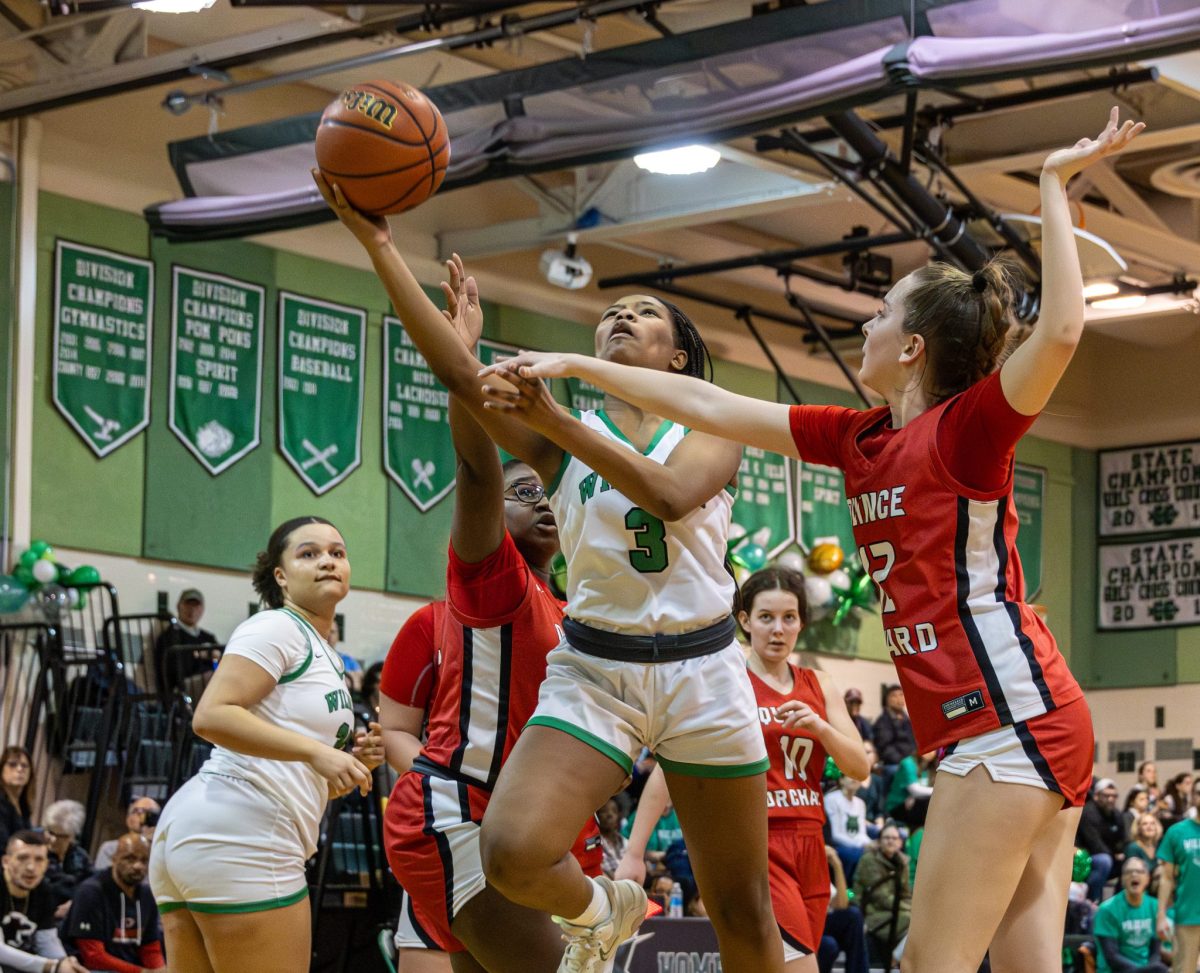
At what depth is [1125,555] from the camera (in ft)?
79.2

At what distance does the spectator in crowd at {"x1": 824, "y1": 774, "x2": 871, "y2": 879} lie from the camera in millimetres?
14555

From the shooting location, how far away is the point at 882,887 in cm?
1330

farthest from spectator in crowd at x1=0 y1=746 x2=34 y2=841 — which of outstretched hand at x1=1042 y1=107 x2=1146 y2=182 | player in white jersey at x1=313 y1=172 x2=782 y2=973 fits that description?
outstretched hand at x1=1042 y1=107 x2=1146 y2=182

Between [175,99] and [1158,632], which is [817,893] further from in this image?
[1158,632]

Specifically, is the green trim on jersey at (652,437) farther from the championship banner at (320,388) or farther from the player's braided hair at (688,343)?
the championship banner at (320,388)

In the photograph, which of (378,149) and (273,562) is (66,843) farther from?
(378,149)

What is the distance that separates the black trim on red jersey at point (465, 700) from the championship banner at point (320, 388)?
1137cm

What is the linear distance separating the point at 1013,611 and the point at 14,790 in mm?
9980

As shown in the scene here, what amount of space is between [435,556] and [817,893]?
11259 millimetres

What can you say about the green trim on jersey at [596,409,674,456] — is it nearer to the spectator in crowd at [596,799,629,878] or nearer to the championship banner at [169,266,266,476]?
the spectator in crowd at [596,799,629,878]

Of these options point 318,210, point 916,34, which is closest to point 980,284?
point 916,34

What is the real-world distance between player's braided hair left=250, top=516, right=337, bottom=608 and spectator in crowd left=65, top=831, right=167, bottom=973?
14.3ft

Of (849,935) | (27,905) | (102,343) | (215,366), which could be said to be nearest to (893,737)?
(849,935)

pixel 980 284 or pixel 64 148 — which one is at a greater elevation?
pixel 64 148
